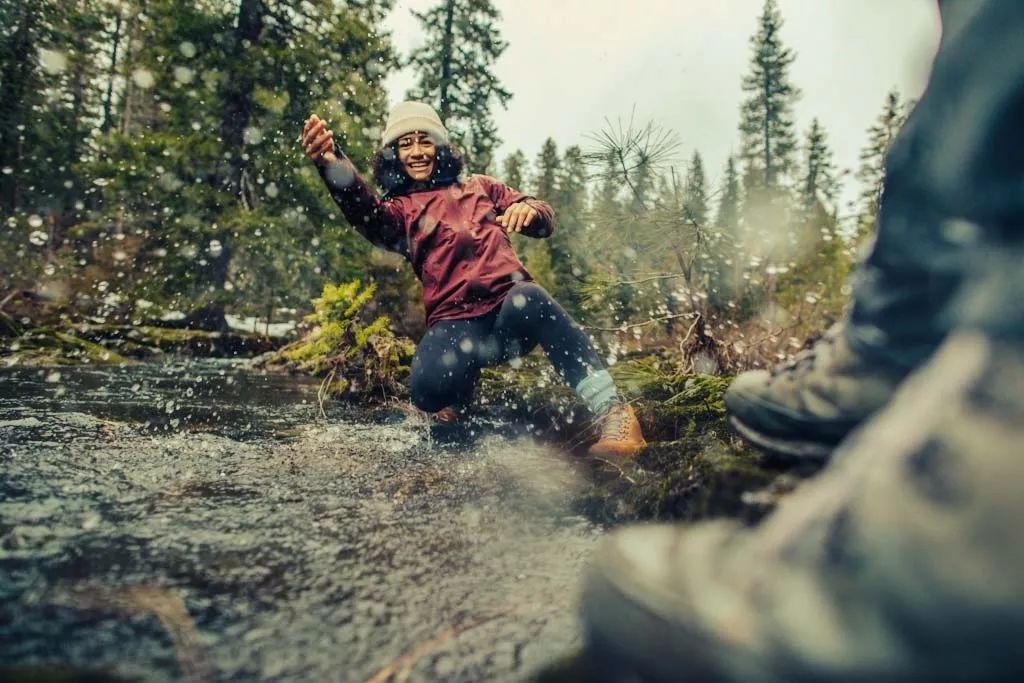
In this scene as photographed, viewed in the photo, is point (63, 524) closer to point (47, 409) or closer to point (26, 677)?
point (26, 677)

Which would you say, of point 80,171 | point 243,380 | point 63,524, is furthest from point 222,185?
point 63,524

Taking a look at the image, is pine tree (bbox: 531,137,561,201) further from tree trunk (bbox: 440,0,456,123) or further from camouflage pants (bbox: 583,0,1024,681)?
camouflage pants (bbox: 583,0,1024,681)

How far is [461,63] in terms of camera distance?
61.1ft

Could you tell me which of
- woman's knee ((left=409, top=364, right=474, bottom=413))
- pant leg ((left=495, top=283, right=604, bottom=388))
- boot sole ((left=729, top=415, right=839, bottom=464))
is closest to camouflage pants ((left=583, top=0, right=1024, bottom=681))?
boot sole ((left=729, top=415, right=839, bottom=464))

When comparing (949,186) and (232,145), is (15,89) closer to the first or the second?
(232,145)

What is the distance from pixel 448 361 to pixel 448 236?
717 mm

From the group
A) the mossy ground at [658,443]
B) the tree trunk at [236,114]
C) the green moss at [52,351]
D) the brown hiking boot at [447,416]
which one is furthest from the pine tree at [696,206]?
the tree trunk at [236,114]

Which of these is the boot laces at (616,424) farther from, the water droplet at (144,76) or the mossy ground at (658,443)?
the water droplet at (144,76)

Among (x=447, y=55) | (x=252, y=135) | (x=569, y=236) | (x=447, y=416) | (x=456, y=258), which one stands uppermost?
(x=447, y=55)

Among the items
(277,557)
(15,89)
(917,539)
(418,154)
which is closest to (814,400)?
(917,539)

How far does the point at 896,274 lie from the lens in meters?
1.04

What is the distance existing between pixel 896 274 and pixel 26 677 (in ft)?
4.81

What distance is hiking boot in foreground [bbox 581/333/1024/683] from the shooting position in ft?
1.59

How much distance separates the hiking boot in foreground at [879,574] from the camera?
0.48m
